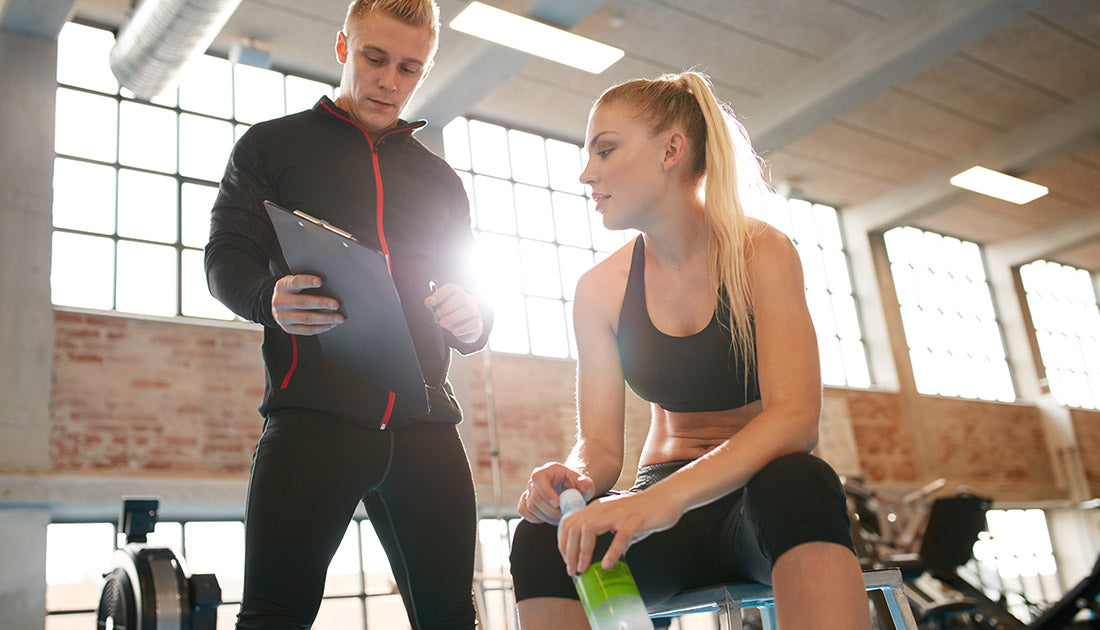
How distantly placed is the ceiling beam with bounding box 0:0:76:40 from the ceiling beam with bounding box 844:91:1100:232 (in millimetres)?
7422

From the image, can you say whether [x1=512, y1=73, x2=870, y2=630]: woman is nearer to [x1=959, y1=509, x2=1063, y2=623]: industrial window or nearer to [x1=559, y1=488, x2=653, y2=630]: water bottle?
[x1=559, y1=488, x2=653, y2=630]: water bottle

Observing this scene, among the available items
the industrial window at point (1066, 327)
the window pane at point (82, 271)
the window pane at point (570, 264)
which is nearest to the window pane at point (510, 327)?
the window pane at point (570, 264)

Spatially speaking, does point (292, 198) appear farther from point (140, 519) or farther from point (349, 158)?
point (140, 519)

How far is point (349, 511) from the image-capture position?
151 centimetres

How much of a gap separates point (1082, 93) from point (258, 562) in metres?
8.73

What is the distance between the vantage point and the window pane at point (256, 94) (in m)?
6.46

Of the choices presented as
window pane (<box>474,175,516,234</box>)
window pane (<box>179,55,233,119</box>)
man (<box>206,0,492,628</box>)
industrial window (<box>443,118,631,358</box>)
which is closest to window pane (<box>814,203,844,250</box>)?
industrial window (<box>443,118,631,358</box>)

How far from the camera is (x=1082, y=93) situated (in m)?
8.09

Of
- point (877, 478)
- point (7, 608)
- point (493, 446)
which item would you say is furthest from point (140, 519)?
point (877, 478)

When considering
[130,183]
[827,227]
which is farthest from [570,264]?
[130,183]

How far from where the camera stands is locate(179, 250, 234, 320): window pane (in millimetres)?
5774

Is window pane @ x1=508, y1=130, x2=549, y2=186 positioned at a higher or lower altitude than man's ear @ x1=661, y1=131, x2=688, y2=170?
higher

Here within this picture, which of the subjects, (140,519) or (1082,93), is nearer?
(140,519)

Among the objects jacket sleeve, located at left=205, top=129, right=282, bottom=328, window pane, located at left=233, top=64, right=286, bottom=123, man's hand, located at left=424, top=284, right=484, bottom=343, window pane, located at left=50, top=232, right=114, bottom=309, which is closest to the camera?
jacket sleeve, located at left=205, top=129, right=282, bottom=328
